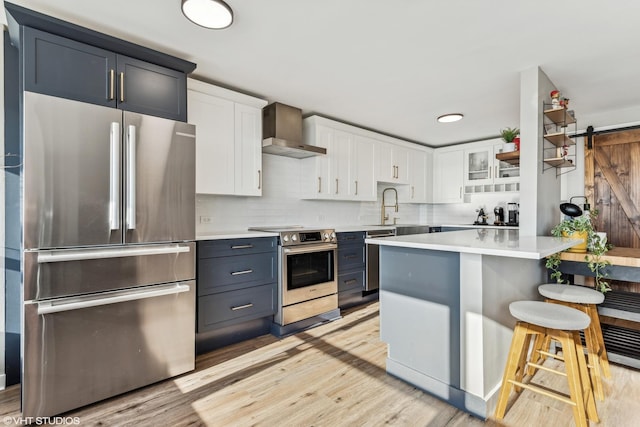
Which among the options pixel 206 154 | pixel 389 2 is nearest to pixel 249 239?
pixel 206 154

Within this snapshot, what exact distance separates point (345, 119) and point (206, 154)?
1974 mm

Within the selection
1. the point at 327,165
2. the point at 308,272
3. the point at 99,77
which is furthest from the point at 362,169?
the point at 99,77

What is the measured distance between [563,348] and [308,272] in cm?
215

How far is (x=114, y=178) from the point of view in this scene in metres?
1.99

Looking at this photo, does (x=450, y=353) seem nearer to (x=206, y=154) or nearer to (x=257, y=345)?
(x=257, y=345)

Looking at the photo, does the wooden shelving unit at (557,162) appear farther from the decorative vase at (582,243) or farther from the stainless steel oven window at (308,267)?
the stainless steel oven window at (308,267)

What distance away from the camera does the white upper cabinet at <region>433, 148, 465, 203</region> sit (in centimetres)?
542

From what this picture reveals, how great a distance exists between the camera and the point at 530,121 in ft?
8.61

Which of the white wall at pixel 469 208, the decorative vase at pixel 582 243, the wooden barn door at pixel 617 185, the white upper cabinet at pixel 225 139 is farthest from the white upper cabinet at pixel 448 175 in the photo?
the white upper cabinet at pixel 225 139

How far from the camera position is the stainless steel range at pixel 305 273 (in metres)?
3.06

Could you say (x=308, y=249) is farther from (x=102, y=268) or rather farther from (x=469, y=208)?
(x=469, y=208)

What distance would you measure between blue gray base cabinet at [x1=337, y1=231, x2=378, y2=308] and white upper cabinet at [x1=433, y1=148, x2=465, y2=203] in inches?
92.7

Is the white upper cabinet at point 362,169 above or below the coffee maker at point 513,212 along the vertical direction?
above

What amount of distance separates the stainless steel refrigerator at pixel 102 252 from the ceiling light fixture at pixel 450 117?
301cm
